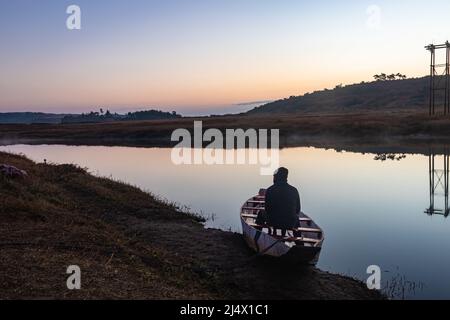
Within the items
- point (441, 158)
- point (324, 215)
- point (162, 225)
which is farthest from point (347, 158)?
point (162, 225)

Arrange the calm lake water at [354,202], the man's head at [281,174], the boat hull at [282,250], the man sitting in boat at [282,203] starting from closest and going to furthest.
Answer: the boat hull at [282,250] → the man's head at [281,174] → the man sitting in boat at [282,203] → the calm lake water at [354,202]

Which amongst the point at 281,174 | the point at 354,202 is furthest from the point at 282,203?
the point at 354,202

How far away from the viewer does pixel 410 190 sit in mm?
29062

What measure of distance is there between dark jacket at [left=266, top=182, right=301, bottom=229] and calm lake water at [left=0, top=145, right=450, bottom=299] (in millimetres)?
2040

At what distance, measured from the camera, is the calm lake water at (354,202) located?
1476 centimetres

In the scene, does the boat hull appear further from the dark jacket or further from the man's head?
the man's head

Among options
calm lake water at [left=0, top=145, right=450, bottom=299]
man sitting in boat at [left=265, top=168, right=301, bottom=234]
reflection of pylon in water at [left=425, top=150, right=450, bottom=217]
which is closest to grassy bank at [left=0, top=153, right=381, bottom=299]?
man sitting in boat at [left=265, top=168, right=301, bottom=234]

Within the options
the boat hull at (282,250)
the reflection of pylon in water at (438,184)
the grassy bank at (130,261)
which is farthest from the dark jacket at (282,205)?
the reflection of pylon in water at (438,184)

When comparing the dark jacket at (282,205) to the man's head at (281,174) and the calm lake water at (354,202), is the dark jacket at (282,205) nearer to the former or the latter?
the man's head at (281,174)

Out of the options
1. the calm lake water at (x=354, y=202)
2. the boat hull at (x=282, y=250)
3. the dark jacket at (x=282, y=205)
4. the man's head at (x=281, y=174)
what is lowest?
the calm lake water at (x=354, y=202)

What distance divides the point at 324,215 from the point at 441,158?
27163 millimetres

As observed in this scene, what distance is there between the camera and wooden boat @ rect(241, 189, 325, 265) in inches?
491

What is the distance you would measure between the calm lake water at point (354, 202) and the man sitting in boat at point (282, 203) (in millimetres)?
2038
